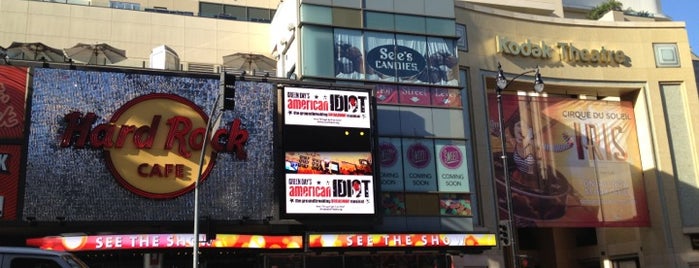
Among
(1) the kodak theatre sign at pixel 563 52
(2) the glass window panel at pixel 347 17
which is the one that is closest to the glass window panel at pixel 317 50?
(2) the glass window panel at pixel 347 17

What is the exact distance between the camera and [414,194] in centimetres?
3111

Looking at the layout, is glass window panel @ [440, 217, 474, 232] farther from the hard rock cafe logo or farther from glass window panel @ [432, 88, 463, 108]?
the hard rock cafe logo

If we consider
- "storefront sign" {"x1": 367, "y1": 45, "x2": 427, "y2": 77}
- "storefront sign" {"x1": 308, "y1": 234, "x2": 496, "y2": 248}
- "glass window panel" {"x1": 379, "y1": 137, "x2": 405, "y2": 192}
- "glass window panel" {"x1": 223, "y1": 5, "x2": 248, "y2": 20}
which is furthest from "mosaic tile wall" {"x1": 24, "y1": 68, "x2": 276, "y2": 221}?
"glass window panel" {"x1": 223, "y1": 5, "x2": 248, "y2": 20}

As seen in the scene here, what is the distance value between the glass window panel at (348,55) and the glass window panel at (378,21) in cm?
99

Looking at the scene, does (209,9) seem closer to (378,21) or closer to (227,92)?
(378,21)

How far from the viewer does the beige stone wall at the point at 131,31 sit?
3494 cm

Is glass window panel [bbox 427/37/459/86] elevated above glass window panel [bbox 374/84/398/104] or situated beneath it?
elevated above

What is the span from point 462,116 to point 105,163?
15929mm

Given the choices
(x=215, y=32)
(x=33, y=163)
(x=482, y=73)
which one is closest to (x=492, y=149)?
(x=482, y=73)

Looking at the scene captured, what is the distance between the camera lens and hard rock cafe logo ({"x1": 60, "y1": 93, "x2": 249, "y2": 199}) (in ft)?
86.7

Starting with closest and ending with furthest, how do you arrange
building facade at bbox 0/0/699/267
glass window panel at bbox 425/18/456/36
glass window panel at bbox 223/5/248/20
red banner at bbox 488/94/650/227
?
building facade at bbox 0/0/699/267 < glass window panel at bbox 425/18/456/36 < red banner at bbox 488/94/650/227 < glass window panel at bbox 223/5/248/20

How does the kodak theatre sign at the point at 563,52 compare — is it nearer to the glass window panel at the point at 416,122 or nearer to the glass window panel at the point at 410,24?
the glass window panel at the point at 410,24

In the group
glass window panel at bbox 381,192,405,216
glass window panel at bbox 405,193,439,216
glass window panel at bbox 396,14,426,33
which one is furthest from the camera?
glass window panel at bbox 396,14,426,33

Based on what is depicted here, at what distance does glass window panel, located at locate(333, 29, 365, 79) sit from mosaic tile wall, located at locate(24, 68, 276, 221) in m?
4.11
